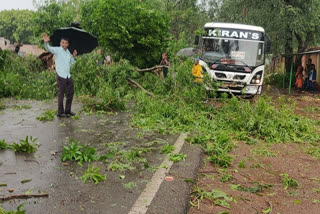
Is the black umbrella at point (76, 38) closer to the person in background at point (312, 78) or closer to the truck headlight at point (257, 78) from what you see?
the truck headlight at point (257, 78)

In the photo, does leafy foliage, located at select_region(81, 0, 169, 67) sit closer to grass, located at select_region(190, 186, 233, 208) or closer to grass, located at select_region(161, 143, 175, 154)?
grass, located at select_region(161, 143, 175, 154)

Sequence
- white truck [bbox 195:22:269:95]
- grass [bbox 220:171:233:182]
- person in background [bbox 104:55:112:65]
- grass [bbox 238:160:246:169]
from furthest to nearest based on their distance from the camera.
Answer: person in background [bbox 104:55:112:65]
white truck [bbox 195:22:269:95]
grass [bbox 238:160:246:169]
grass [bbox 220:171:233:182]

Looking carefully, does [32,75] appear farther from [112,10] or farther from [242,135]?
[242,135]

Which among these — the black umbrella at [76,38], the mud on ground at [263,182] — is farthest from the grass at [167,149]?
the black umbrella at [76,38]

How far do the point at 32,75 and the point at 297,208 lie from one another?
42.5 feet

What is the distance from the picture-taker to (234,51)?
11.9 m

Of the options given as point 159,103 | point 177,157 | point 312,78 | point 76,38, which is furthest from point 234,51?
point 312,78

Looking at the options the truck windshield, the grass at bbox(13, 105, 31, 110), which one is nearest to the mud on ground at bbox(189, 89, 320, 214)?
the truck windshield

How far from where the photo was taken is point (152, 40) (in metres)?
13.2

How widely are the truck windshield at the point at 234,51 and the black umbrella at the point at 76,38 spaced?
13.6ft

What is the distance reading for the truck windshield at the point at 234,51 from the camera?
39.1ft

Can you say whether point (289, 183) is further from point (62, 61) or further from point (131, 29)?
point (131, 29)

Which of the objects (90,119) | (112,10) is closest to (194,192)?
(90,119)

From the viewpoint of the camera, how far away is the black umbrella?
9.21 metres
